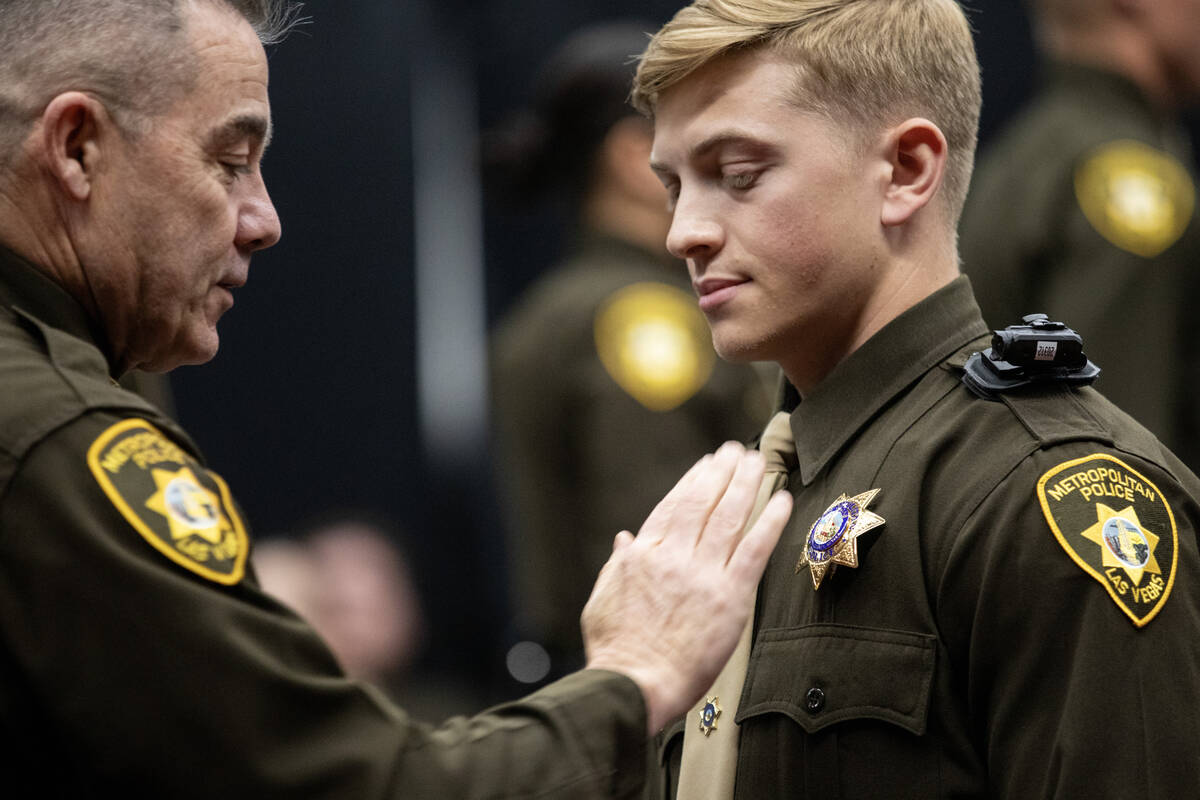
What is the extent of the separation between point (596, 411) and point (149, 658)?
2.47 metres

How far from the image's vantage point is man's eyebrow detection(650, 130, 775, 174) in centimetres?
187

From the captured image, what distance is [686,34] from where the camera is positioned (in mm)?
1921

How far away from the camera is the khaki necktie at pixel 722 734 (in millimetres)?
1781

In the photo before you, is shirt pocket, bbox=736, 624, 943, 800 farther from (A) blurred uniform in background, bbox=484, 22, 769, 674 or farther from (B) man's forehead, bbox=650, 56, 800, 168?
(A) blurred uniform in background, bbox=484, 22, 769, 674

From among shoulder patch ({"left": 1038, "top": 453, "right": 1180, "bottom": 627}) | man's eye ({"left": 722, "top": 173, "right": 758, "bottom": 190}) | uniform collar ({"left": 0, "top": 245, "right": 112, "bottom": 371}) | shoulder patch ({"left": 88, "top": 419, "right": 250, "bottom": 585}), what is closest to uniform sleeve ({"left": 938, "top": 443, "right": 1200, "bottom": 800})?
shoulder patch ({"left": 1038, "top": 453, "right": 1180, "bottom": 627})

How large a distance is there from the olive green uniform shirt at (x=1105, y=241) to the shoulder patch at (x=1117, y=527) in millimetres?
1415

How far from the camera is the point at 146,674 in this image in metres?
1.42

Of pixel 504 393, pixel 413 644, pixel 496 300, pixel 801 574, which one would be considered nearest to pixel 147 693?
pixel 801 574

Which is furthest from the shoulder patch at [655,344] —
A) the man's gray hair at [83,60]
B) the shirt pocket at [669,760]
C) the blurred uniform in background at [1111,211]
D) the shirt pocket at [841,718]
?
the man's gray hair at [83,60]

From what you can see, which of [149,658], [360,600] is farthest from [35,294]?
[360,600]

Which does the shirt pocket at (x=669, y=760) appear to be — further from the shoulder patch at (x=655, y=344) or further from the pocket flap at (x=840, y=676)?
the shoulder patch at (x=655, y=344)

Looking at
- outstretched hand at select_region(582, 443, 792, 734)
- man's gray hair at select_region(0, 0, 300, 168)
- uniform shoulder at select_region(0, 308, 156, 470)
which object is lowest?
outstretched hand at select_region(582, 443, 792, 734)

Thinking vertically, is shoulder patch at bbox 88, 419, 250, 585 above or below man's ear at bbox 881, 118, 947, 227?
below

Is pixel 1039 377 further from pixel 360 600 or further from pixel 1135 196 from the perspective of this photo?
pixel 360 600
